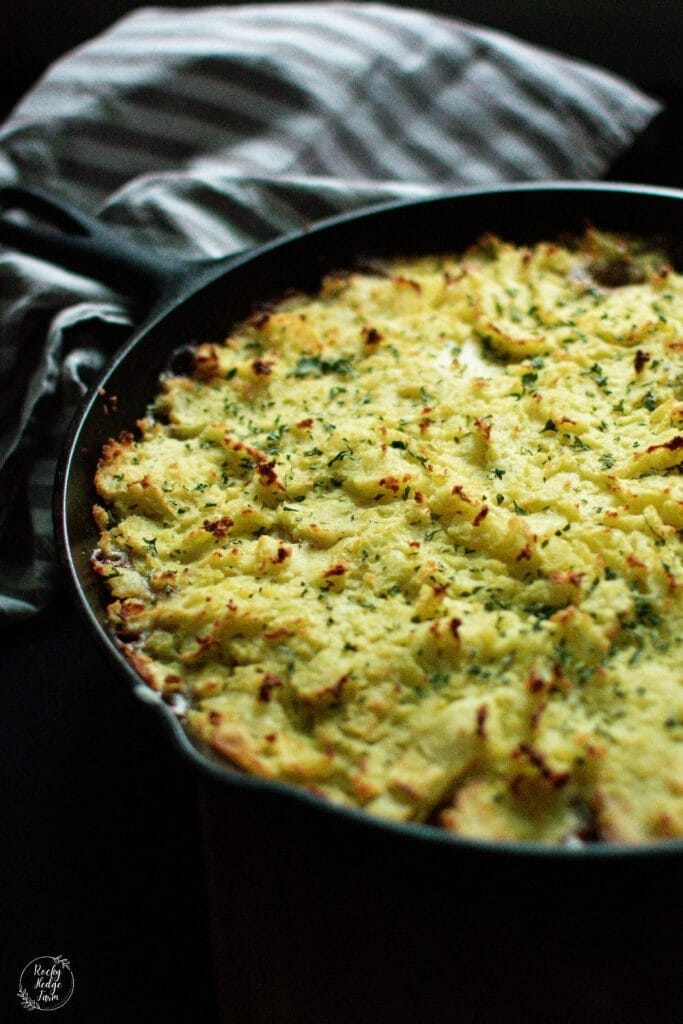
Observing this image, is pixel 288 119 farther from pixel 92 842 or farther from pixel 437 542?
pixel 92 842

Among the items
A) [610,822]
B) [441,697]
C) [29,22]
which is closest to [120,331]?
[441,697]

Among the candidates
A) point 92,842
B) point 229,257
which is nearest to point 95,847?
point 92,842

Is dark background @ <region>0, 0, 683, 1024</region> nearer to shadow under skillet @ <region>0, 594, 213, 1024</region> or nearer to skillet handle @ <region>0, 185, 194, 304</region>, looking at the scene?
shadow under skillet @ <region>0, 594, 213, 1024</region>

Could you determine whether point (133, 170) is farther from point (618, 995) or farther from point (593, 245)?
point (618, 995)

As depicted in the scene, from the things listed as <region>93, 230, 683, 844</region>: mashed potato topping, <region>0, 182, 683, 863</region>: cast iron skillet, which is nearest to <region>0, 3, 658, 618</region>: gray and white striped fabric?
<region>0, 182, 683, 863</region>: cast iron skillet

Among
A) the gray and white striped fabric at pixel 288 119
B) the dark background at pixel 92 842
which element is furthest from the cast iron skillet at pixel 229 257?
the dark background at pixel 92 842

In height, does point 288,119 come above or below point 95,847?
above
